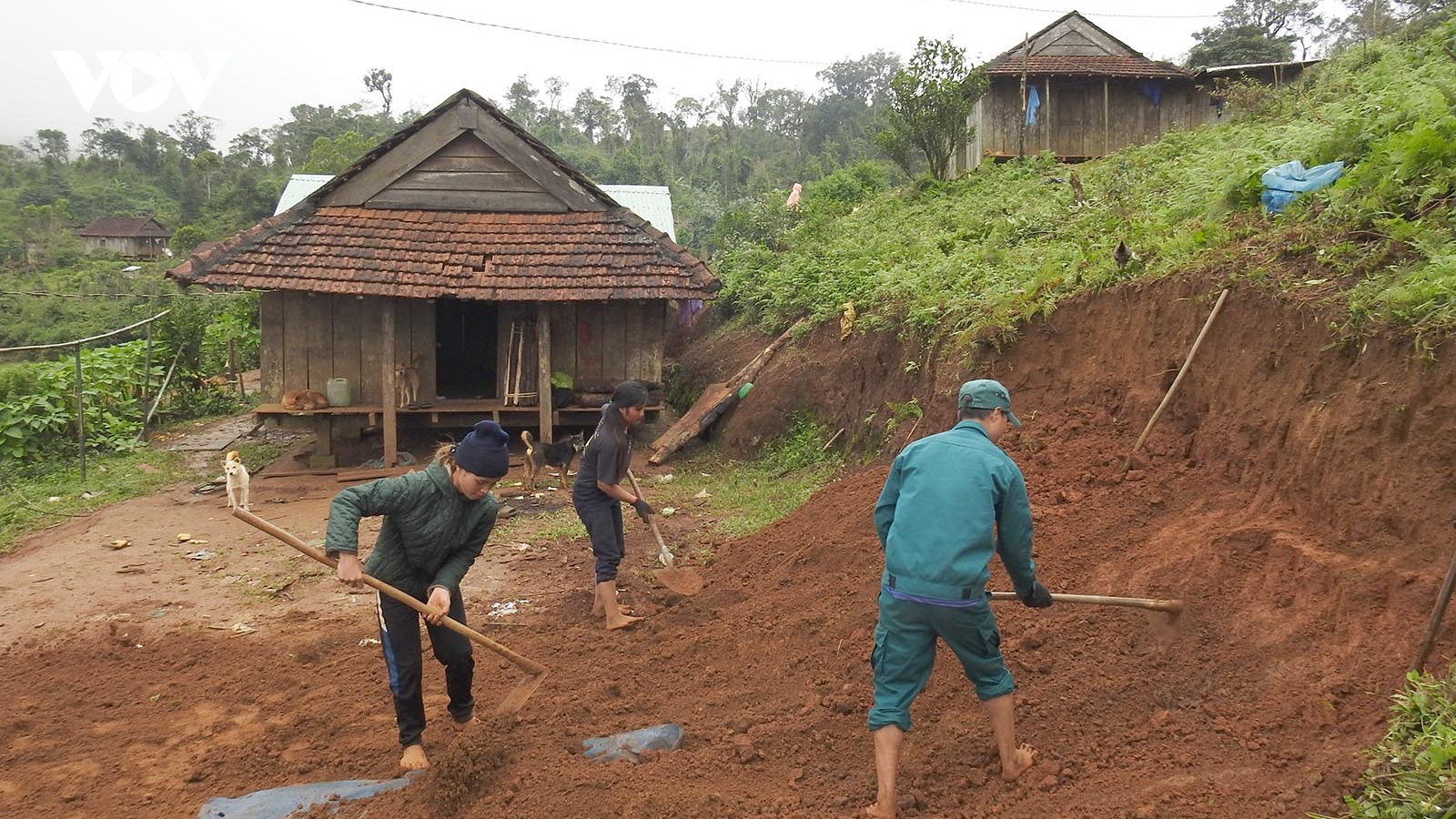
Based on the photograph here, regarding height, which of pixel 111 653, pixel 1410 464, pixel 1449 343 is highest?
pixel 1449 343

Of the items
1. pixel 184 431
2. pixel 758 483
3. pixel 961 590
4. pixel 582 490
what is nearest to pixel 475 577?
pixel 582 490

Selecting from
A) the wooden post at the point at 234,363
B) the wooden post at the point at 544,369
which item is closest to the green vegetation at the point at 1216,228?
the wooden post at the point at 544,369

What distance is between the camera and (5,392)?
12.0 meters

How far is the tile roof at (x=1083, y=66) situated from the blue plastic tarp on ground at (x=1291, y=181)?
43.3 ft

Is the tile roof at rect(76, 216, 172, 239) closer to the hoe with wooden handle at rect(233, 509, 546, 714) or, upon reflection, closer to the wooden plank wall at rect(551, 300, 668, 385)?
the wooden plank wall at rect(551, 300, 668, 385)

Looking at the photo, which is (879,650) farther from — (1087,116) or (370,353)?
(1087,116)

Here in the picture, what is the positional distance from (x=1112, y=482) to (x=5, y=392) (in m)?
13.5

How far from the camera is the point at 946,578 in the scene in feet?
11.7

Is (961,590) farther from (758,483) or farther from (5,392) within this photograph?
(5,392)

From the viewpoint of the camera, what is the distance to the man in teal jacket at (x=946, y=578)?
11.7 ft

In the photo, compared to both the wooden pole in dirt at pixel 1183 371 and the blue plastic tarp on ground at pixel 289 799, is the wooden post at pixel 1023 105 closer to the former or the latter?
the wooden pole in dirt at pixel 1183 371

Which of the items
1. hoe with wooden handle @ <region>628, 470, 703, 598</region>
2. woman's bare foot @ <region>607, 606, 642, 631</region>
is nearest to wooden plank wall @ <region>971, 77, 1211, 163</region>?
hoe with wooden handle @ <region>628, 470, 703, 598</region>

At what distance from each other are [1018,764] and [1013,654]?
913 millimetres

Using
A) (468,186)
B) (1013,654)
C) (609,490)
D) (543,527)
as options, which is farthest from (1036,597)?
(468,186)
